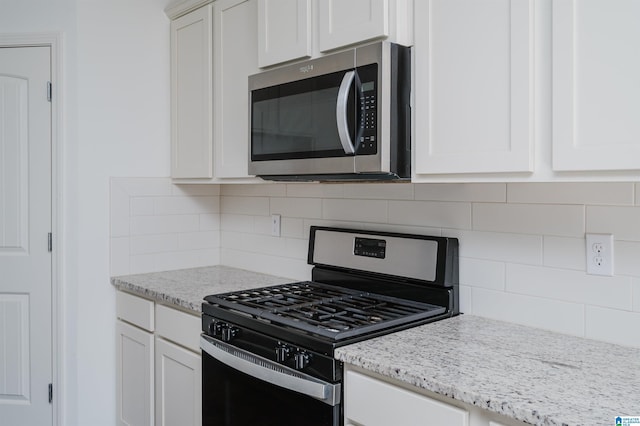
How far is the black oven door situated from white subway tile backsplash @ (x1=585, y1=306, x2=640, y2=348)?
2.49 ft

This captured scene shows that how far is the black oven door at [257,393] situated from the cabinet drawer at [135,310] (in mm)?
536

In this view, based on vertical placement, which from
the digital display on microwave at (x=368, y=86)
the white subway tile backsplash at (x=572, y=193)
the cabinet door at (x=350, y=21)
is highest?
the cabinet door at (x=350, y=21)

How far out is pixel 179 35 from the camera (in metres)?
2.73

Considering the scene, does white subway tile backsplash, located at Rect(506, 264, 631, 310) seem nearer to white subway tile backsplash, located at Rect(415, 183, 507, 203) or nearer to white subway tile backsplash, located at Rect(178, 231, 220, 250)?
white subway tile backsplash, located at Rect(415, 183, 507, 203)

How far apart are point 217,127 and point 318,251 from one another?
2.43 feet

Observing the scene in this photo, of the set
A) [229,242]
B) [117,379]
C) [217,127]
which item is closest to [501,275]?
[217,127]

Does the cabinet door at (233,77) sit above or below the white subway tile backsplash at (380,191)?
above

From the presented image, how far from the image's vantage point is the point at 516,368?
1.31 m

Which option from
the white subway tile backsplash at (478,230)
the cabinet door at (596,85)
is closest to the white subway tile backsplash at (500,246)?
the white subway tile backsplash at (478,230)

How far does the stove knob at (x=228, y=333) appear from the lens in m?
1.82

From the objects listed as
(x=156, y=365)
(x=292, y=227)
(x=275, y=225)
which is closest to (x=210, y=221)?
(x=275, y=225)

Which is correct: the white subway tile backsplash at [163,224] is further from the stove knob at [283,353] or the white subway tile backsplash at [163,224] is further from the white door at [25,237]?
the stove knob at [283,353]

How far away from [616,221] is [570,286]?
9.3 inches

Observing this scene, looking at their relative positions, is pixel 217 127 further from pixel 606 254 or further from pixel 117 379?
pixel 606 254
